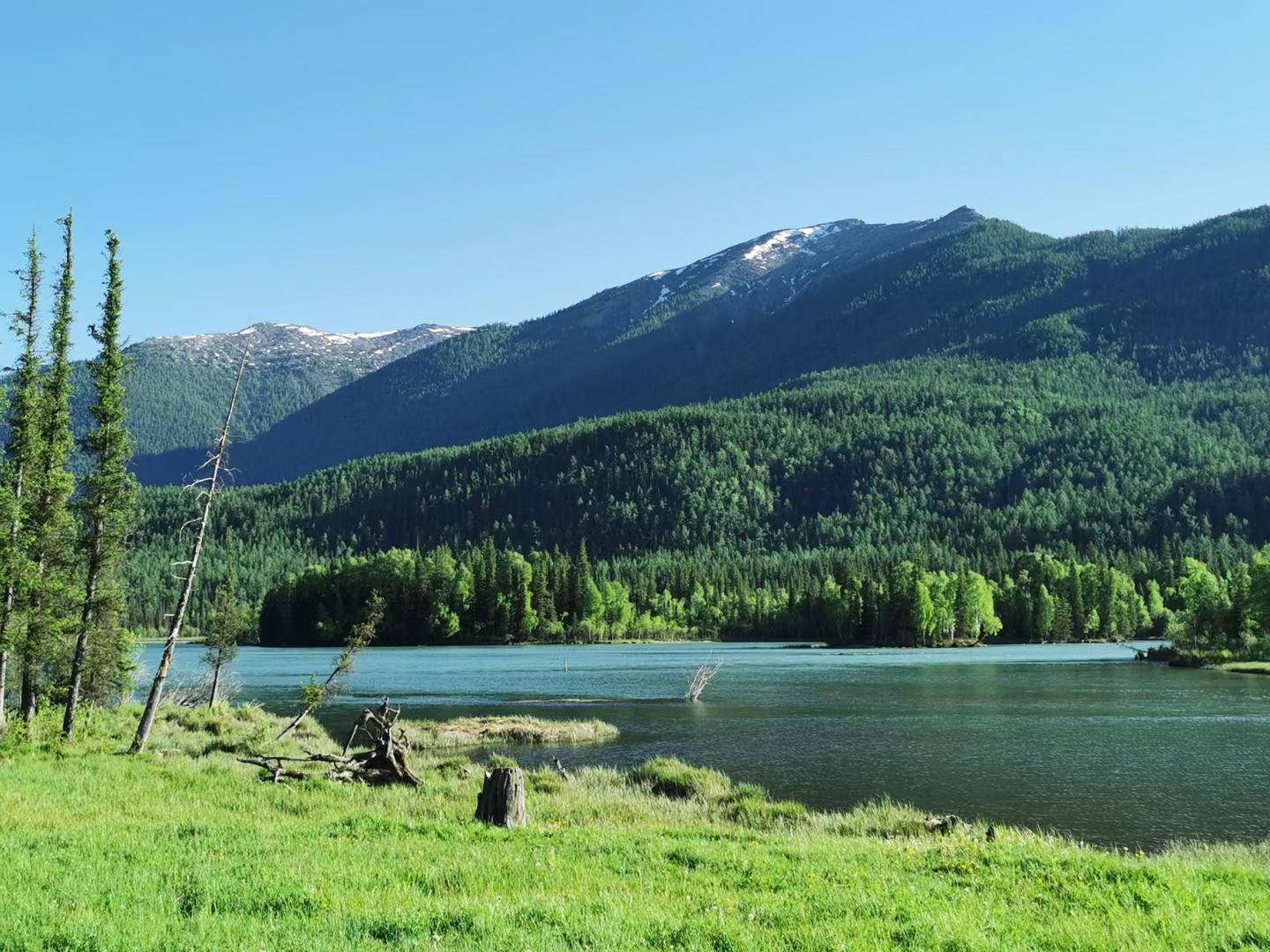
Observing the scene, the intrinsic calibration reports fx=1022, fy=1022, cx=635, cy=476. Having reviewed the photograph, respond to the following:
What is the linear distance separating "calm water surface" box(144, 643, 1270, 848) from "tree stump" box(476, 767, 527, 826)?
15.9 m

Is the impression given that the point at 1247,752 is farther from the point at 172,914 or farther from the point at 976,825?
the point at 172,914

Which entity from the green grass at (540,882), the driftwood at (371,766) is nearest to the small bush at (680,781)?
the green grass at (540,882)

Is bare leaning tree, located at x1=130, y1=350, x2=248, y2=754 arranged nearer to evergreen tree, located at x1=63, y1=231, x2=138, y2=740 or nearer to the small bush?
evergreen tree, located at x1=63, y1=231, x2=138, y2=740

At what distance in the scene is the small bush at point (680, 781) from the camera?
124 ft

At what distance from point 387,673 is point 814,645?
8910 centimetres

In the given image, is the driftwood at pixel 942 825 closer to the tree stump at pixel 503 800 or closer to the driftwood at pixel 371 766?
the tree stump at pixel 503 800

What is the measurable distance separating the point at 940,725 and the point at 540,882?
49874 mm

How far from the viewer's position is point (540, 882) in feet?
55.5

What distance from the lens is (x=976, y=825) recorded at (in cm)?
2869

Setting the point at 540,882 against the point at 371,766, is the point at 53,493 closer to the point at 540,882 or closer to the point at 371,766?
the point at 371,766

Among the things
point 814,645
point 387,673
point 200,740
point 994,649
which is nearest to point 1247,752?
point 200,740

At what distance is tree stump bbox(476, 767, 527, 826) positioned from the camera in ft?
81.0

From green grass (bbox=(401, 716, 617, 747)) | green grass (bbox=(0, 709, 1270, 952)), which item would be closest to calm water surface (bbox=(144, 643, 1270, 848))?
green grass (bbox=(401, 716, 617, 747))

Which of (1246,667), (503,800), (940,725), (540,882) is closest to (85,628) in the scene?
(503,800)
